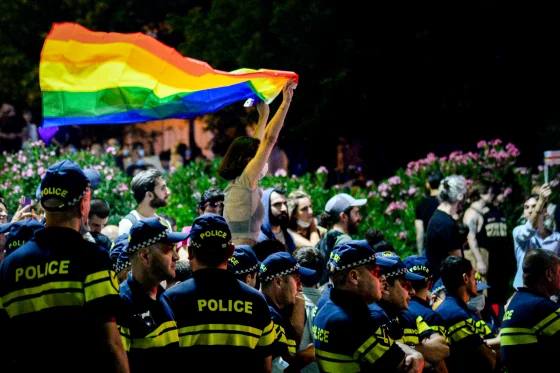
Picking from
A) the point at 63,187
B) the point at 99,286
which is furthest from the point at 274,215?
the point at 99,286

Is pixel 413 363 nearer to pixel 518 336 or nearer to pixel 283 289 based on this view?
pixel 283 289

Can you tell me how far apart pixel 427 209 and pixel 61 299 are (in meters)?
8.78

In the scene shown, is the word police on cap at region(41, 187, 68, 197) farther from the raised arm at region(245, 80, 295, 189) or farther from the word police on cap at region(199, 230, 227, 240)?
the raised arm at region(245, 80, 295, 189)

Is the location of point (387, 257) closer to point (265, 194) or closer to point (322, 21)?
point (265, 194)

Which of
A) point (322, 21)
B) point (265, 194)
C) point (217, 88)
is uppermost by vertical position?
point (322, 21)

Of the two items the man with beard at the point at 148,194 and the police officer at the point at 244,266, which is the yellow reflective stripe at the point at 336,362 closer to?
the police officer at the point at 244,266

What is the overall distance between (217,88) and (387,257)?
2.52 meters

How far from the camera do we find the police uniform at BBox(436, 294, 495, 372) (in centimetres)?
736

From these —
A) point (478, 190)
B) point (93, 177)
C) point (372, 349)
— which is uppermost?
point (93, 177)

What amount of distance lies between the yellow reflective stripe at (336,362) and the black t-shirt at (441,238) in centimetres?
539

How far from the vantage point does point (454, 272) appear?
779 cm

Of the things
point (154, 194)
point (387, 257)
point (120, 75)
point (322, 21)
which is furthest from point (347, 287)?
point (322, 21)

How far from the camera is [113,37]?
8.09 m

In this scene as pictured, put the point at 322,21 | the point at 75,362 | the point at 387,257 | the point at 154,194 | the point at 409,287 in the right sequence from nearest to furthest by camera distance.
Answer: the point at 75,362
the point at 387,257
the point at 409,287
the point at 154,194
the point at 322,21
